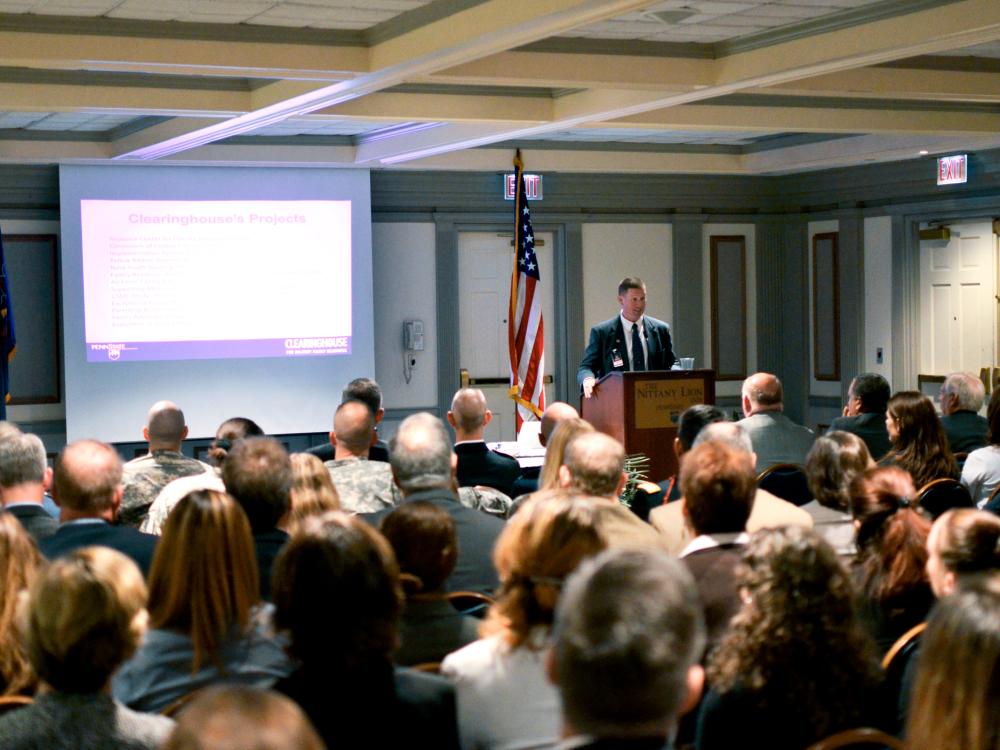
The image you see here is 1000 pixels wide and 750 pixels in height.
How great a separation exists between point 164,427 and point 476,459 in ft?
4.08

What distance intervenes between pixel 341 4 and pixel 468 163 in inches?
191

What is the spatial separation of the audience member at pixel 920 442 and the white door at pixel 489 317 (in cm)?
584

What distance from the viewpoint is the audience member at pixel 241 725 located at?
1.14 meters

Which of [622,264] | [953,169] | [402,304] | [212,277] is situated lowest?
[402,304]

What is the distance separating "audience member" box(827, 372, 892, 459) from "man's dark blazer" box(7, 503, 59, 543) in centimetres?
367

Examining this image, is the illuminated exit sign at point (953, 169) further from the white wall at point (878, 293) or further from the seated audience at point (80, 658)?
the seated audience at point (80, 658)

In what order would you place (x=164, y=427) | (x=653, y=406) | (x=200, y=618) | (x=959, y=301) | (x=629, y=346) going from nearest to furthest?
(x=200, y=618), (x=164, y=427), (x=653, y=406), (x=629, y=346), (x=959, y=301)

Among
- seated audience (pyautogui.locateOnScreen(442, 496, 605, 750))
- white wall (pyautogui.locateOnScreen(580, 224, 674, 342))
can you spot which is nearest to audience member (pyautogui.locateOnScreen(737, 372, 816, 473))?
seated audience (pyautogui.locateOnScreen(442, 496, 605, 750))

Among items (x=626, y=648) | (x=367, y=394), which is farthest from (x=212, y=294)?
(x=626, y=648)

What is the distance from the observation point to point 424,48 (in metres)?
5.55

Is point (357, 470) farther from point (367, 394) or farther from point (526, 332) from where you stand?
point (526, 332)

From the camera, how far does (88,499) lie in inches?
138

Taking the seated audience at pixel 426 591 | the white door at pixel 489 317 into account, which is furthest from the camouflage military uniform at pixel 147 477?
the white door at pixel 489 317

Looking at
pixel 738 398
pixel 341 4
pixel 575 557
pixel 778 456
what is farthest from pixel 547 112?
pixel 575 557
